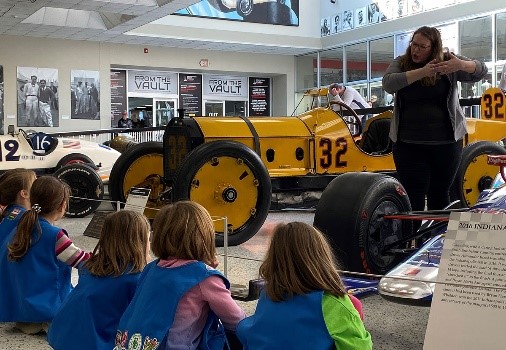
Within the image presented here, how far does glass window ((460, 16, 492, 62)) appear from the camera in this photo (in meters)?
18.3

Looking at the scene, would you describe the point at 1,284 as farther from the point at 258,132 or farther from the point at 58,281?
the point at 258,132

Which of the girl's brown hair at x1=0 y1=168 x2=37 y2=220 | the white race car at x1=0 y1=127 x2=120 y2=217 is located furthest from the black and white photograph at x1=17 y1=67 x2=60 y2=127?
the girl's brown hair at x1=0 y1=168 x2=37 y2=220

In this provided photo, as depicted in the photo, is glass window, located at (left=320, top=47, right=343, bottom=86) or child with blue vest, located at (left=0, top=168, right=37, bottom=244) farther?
glass window, located at (left=320, top=47, right=343, bottom=86)

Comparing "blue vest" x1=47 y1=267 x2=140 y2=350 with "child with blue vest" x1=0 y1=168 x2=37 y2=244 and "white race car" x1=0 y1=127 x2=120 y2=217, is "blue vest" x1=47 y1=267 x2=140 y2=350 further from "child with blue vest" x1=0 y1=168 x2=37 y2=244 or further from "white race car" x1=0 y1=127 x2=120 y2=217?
"white race car" x1=0 y1=127 x2=120 y2=217

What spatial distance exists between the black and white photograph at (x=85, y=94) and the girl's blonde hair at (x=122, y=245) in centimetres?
1877

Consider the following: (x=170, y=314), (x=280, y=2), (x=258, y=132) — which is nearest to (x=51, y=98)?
(x=280, y=2)

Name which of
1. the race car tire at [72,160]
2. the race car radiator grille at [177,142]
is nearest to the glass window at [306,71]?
the race car tire at [72,160]

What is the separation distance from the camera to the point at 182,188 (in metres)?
6.18

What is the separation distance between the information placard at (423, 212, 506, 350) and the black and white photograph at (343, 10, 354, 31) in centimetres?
2076

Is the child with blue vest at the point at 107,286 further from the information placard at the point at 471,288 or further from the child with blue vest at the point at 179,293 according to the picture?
the information placard at the point at 471,288

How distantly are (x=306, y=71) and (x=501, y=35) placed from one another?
8287 mm

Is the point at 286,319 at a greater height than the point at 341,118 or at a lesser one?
lesser

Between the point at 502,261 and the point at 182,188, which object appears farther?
the point at 182,188

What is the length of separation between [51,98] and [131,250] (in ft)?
61.4
